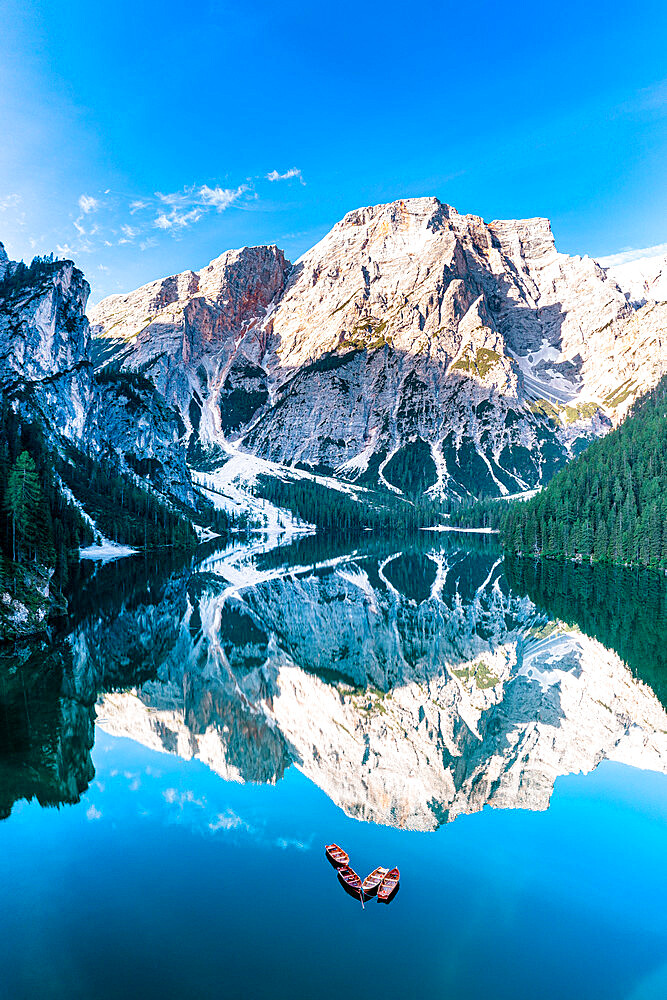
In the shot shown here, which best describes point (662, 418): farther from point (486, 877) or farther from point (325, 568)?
point (486, 877)

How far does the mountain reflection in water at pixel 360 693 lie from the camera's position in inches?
838

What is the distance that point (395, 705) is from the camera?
29.2 metres

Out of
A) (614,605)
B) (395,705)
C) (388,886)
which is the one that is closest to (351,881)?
(388,886)

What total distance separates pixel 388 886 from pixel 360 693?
693 inches

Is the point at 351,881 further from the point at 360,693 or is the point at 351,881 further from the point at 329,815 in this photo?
the point at 360,693

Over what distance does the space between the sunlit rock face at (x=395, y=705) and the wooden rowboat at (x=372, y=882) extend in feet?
12.4

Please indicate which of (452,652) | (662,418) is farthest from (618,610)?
(662,418)

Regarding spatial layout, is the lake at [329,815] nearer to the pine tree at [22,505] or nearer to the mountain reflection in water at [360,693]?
the mountain reflection in water at [360,693]

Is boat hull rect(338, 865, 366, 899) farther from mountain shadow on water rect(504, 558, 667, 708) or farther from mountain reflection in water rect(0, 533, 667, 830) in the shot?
mountain shadow on water rect(504, 558, 667, 708)

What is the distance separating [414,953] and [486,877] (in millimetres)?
3889

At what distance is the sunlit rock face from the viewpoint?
2127 cm

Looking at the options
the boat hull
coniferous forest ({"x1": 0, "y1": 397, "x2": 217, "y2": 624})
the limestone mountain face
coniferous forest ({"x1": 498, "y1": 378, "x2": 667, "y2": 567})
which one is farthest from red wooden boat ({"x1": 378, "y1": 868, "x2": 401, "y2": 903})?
the limestone mountain face

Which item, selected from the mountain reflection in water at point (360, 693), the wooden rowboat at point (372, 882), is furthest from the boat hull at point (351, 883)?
the mountain reflection in water at point (360, 693)

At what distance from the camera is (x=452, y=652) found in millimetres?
41000
